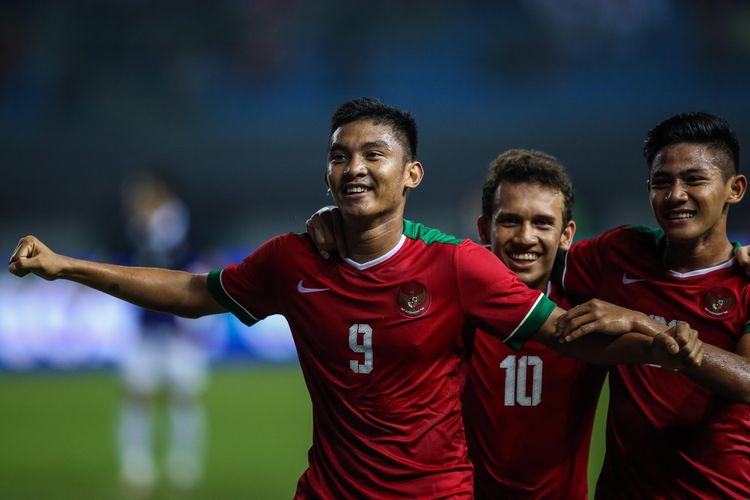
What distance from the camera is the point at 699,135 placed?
11.3 feet

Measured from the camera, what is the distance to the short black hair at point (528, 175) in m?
3.71

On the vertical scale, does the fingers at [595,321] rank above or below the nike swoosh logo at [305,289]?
below

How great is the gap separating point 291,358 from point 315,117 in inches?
255

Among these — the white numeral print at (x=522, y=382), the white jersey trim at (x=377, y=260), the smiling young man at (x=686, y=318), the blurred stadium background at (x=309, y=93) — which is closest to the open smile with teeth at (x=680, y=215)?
the smiling young man at (x=686, y=318)

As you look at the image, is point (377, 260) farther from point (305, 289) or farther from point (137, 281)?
point (137, 281)

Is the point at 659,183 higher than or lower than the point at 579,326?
higher

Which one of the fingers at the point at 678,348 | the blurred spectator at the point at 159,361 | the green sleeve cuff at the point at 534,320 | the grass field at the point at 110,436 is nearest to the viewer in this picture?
A: the fingers at the point at 678,348

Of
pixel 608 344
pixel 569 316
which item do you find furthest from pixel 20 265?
pixel 608 344

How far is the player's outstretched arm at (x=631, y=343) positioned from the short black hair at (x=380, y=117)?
82cm

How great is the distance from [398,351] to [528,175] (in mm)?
960

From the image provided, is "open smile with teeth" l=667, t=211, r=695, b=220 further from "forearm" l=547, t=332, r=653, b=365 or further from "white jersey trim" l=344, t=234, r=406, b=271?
"white jersey trim" l=344, t=234, r=406, b=271

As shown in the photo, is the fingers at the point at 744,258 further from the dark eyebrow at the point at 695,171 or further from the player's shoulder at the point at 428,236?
the player's shoulder at the point at 428,236

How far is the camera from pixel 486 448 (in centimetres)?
361

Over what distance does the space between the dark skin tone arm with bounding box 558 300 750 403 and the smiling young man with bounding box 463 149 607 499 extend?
0.61m
